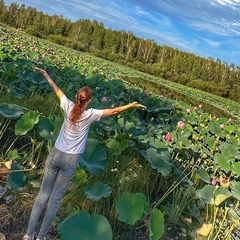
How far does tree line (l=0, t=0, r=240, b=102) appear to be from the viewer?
140 feet

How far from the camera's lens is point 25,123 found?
2711 millimetres

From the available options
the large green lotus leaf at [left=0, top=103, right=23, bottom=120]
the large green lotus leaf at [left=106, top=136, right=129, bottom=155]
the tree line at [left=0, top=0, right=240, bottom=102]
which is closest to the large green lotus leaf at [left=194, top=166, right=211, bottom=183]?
the large green lotus leaf at [left=106, top=136, right=129, bottom=155]

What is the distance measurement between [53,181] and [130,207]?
20.6 inches

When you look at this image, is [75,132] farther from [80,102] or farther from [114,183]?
[114,183]

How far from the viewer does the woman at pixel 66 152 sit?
2043mm

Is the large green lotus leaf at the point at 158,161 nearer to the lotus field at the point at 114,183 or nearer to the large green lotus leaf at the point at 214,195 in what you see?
the lotus field at the point at 114,183

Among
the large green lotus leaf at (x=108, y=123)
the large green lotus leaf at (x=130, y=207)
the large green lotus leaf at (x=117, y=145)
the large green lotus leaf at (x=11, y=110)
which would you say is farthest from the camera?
the large green lotus leaf at (x=108, y=123)

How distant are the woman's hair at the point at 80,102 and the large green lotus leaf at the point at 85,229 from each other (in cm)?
56

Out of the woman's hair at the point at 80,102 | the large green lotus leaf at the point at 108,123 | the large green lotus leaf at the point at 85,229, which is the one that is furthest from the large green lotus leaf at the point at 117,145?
the large green lotus leaf at the point at 85,229

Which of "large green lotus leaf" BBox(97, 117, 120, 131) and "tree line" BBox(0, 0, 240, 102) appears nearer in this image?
"large green lotus leaf" BBox(97, 117, 120, 131)

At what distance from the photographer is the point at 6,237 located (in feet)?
7.20

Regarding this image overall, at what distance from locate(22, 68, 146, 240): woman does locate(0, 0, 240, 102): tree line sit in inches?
1533

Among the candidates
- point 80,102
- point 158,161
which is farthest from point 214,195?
point 80,102

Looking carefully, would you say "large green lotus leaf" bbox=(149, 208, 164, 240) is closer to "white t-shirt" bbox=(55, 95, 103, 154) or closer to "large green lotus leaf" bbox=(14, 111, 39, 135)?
"white t-shirt" bbox=(55, 95, 103, 154)
